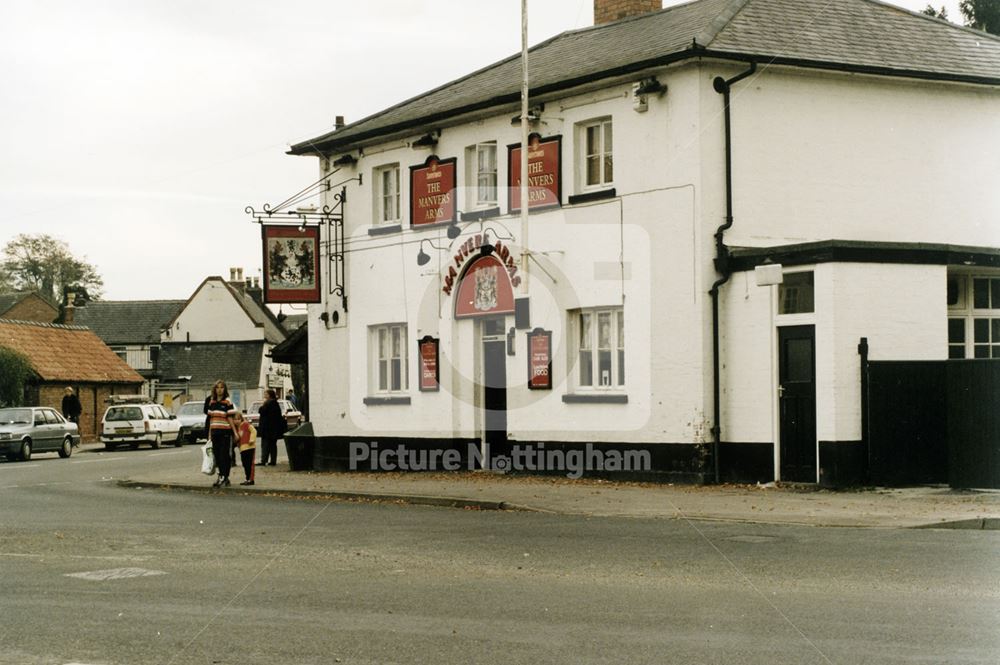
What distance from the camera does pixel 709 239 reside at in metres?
22.2

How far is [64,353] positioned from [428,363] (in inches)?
1409

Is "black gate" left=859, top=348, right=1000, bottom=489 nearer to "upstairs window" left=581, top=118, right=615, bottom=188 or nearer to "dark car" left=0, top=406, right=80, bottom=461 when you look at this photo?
"upstairs window" left=581, top=118, right=615, bottom=188

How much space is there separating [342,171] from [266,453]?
24.1 ft

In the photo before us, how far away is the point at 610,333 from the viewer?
2392cm

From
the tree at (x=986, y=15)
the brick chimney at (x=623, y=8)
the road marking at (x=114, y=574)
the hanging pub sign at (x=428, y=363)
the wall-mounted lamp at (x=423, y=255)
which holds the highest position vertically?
the tree at (x=986, y=15)

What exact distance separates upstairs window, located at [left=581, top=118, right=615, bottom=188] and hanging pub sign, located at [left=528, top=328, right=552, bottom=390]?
2971mm

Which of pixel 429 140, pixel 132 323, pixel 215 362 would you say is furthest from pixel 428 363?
pixel 132 323

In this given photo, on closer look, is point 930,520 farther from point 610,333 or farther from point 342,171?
point 342,171

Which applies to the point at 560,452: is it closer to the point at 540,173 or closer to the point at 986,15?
the point at 540,173

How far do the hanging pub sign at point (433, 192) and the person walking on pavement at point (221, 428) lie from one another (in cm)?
601

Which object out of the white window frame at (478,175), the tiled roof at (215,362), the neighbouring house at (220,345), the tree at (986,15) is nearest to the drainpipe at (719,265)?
the white window frame at (478,175)

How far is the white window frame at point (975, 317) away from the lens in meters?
22.9

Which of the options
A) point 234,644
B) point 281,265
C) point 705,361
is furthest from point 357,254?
point 234,644

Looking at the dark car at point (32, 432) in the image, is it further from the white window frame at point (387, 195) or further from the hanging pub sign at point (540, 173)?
the hanging pub sign at point (540, 173)
